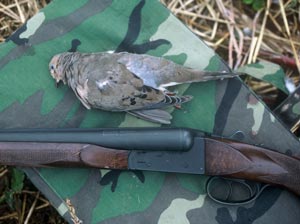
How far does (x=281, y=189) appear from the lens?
311 centimetres

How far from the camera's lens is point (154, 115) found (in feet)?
10.3

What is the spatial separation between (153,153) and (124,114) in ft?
1.58

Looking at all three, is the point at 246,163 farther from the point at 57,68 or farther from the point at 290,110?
the point at 57,68

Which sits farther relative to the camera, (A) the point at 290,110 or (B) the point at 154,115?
(A) the point at 290,110

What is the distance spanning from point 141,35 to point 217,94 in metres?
0.64

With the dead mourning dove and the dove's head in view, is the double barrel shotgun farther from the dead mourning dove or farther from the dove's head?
the dove's head

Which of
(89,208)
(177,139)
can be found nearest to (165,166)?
(177,139)

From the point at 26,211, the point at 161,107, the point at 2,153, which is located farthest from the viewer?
the point at 26,211

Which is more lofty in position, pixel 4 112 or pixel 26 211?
pixel 4 112

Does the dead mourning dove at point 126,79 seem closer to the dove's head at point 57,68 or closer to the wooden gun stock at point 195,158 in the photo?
the dove's head at point 57,68

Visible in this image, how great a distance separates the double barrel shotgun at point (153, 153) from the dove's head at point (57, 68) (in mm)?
396

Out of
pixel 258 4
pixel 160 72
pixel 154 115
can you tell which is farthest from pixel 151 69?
pixel 258 4

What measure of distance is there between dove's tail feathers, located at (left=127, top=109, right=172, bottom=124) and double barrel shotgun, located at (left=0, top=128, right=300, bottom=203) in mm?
264

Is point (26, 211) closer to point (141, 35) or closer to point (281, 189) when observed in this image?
point (141, 35)
